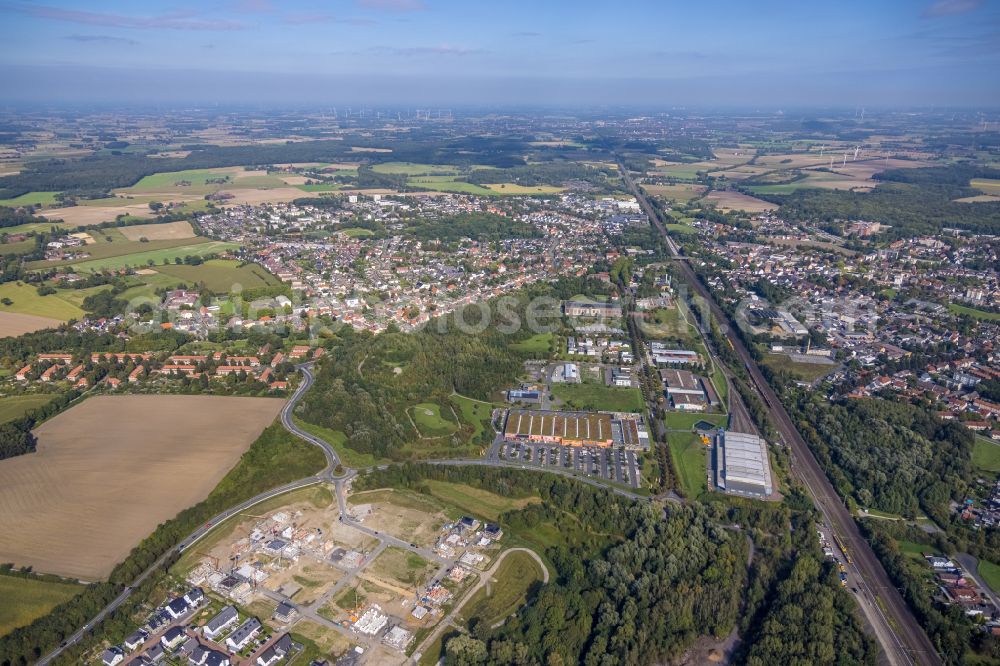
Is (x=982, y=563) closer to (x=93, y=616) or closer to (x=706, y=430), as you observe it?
(x=706, y=430)

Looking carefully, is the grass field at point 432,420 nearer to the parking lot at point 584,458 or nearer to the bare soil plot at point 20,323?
the parking lot at point 584,458

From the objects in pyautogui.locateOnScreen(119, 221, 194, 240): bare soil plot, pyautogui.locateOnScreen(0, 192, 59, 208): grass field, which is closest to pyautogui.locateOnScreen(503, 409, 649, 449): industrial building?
pyautogui.locateOnScreen(119, 221, 194, 240): bare soil plot

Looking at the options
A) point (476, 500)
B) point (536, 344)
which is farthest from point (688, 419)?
point (476, 500)

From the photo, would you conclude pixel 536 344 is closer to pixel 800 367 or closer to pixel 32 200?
pixel 800 367

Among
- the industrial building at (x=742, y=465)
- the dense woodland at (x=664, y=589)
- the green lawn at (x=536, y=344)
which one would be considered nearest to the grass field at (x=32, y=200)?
the green lawn at (x=536, y=344)

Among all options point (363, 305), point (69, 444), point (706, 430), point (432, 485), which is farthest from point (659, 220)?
point (69, 444)
